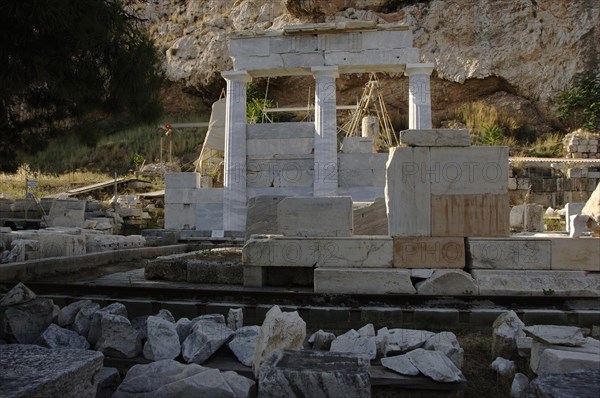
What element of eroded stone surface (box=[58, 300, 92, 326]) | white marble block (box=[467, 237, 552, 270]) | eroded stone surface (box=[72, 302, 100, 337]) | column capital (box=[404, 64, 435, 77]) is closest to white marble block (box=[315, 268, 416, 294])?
white marble block (box=[467, 237, 552, 270])

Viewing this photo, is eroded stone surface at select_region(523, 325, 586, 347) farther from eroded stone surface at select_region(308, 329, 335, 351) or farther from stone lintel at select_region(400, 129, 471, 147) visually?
stone lintel at select_region(400, 129, 471, 147)

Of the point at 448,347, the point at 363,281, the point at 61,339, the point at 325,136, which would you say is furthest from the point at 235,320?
the point at 325,136

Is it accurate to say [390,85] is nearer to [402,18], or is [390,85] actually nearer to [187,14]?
[402,18]

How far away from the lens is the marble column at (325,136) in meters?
14.9

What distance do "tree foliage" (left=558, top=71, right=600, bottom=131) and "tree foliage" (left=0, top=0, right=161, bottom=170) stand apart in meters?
27.4

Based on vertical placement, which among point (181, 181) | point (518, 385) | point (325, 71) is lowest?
point (518, 385)

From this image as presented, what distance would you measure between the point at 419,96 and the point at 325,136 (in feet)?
9.49

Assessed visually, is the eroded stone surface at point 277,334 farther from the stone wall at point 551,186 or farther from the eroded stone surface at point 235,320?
the stone wall at point 551,186

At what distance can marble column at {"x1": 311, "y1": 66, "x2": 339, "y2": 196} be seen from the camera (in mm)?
14883

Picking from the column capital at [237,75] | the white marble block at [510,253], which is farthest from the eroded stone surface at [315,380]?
the column capital at [237,75]

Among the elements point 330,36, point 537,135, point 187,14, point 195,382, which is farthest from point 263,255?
point 187,14

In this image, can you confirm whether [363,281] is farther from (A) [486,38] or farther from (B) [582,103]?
(A) [486,38]

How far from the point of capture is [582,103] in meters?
29.1

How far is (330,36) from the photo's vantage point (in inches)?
595
